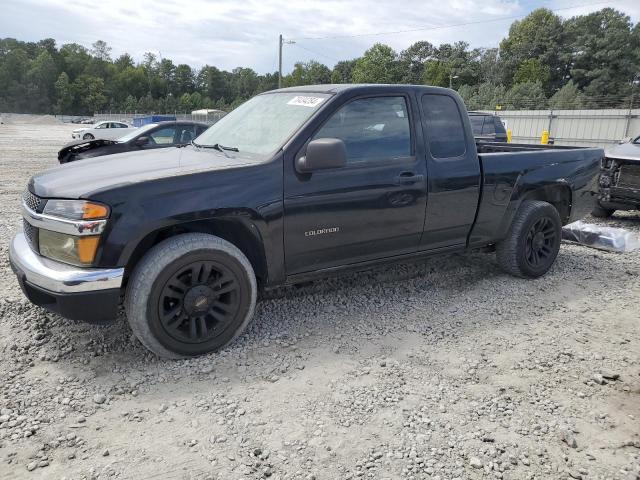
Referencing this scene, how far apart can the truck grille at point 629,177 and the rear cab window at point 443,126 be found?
460 cm

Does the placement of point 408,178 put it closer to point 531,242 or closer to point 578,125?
point 531,242

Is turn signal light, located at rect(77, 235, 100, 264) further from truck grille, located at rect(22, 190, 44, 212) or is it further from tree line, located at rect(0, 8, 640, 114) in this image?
tree line, located at rect(0, 8, 640, 114)

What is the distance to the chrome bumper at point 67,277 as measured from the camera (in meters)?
2.91

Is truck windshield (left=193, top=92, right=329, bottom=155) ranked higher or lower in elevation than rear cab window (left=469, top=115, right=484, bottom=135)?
lower

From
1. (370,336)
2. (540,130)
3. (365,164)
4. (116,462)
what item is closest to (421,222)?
(365,164)

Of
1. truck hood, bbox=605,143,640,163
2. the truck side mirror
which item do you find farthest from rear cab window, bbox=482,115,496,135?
the truck side mirror

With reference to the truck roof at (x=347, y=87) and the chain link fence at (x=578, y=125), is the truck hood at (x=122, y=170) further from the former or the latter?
the chain link fence at (x=578, y=125)

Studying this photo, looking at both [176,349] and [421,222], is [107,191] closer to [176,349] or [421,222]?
[176,349]

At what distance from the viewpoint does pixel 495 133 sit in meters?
14.3

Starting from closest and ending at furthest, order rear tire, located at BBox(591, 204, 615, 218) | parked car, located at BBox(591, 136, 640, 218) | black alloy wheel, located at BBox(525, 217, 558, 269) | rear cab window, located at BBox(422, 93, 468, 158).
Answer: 1. rear cab window, located at BBox(422, 93, 468, 158)
2. black alloy wheel, located at BBox(525, 217, 558, 269)
3. parked car, located at BBox(591, 136, 640, 218)
4. rear tire, located at BBox(591, 204, 615, 218)

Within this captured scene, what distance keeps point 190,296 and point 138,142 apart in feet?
26.3

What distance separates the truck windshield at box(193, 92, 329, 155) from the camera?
3691mm

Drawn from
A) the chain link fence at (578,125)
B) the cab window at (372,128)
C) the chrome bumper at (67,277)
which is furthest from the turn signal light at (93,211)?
the chain link fence at (578,125)

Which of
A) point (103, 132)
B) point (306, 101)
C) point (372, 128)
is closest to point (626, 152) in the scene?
point (372, 128)
